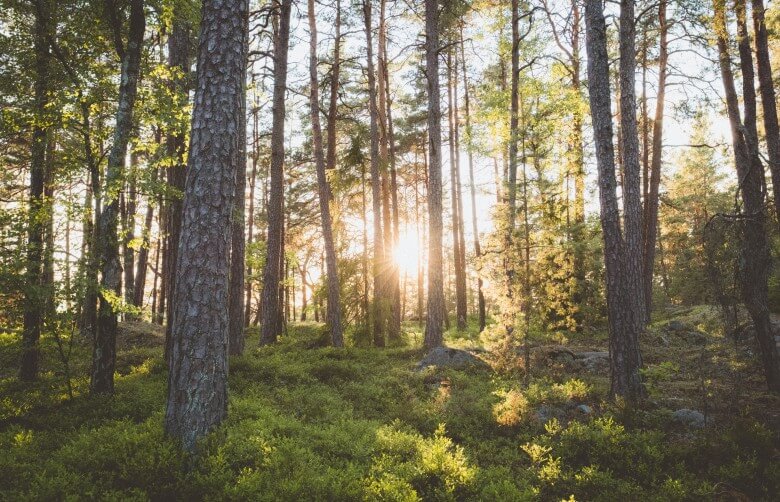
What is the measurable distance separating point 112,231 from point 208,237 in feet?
12.7

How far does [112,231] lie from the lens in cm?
729

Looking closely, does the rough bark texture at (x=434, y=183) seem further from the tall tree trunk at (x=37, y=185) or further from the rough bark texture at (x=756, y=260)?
the tall tree trunk at (x=37, y=185)

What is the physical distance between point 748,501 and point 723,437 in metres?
1.16

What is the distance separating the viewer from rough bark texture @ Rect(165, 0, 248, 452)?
4.64 meters

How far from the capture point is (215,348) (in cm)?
476

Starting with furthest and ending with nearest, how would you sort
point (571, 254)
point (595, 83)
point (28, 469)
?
point (571, 254) < point (595, 83) < point (28, 469)

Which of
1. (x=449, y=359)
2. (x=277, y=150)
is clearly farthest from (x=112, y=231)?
(x=449, y=359)

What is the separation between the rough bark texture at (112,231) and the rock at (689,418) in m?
9.75

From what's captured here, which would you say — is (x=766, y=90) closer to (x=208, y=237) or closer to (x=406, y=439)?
(x=406, y=439)

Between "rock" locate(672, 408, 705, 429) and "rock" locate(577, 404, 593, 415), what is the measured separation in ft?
4.05

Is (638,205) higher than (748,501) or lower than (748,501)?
higher

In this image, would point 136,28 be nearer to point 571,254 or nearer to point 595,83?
point 595,83

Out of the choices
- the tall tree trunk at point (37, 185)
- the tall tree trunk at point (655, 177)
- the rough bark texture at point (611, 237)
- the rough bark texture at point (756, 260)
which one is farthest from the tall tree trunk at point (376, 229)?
the tall tree trunk at point (655, 177)

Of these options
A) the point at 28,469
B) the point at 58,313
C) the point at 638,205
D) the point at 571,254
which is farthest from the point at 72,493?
the point at 571,254
